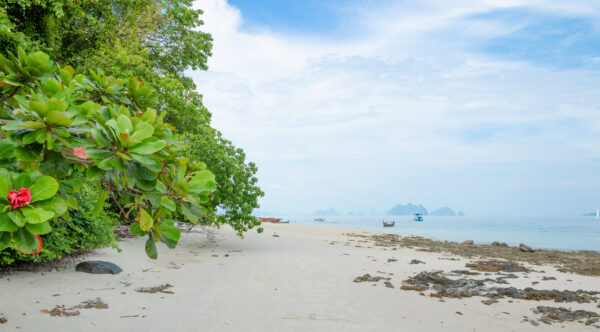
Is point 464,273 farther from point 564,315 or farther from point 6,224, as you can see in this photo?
point 6,224

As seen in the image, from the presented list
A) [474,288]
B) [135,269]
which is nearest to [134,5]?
[135,269]

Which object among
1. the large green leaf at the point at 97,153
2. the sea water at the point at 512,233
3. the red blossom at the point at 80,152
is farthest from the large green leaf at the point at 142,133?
the sea water at the point at 512,233

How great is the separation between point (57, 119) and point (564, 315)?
917 centimetres

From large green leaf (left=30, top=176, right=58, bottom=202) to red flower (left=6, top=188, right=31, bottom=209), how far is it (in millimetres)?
30

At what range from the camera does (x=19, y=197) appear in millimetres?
1591

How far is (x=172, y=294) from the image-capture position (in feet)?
25.7

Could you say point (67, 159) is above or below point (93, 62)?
below

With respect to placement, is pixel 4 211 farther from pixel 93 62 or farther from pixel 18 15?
pixel 18 15

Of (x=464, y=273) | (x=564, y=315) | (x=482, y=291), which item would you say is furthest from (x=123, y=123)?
(x=464, y=273)

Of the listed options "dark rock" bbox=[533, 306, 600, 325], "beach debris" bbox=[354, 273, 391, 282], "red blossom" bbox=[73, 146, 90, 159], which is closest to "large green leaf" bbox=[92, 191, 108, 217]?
"red blossom" bbox=[73, 146, 90, 159]

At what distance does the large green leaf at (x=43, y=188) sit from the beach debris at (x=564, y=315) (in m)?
8.39

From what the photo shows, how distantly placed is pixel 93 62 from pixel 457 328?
14.3 meters

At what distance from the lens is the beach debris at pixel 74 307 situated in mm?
5876

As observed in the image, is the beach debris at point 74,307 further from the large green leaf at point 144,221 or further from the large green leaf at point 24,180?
the large green leaf at point 24,180
